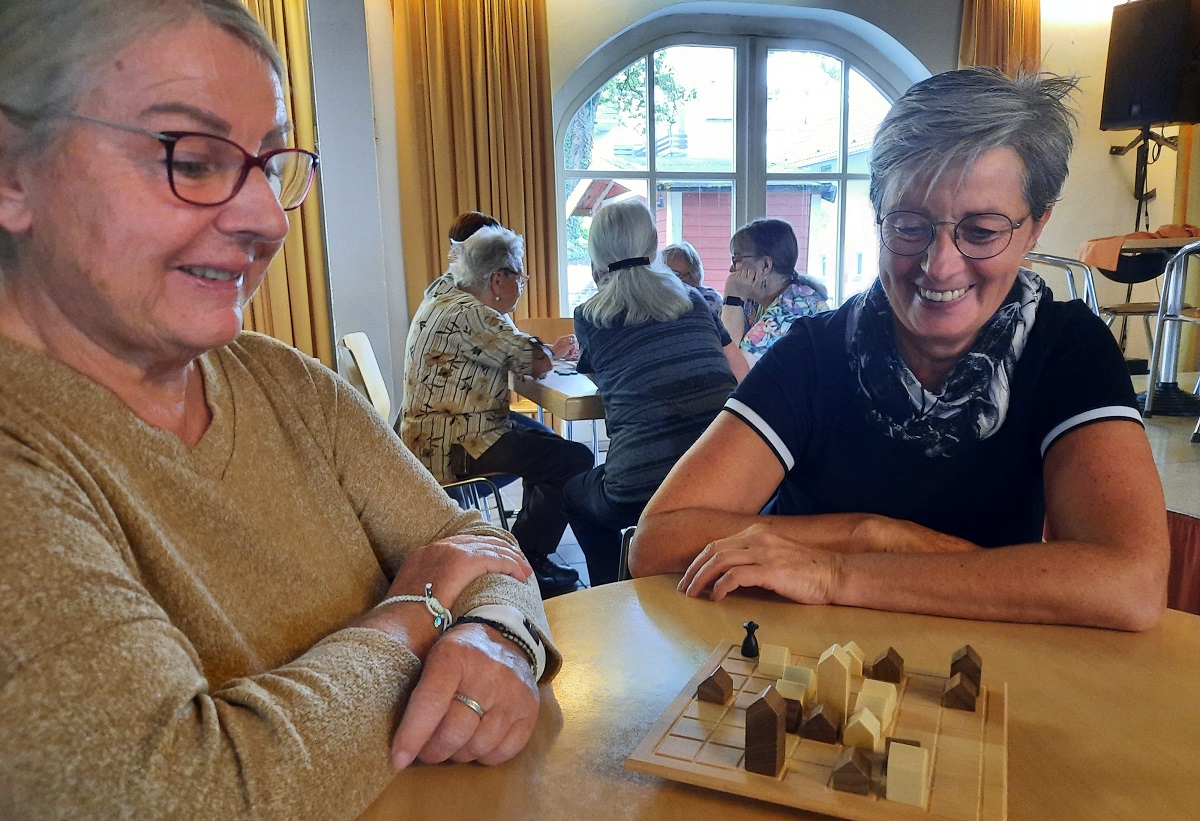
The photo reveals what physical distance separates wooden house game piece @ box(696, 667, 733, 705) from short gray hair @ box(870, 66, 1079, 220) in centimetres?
82

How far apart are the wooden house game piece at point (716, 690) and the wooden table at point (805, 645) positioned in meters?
0.07

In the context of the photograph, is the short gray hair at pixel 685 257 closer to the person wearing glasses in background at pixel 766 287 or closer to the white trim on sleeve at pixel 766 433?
the person wearing glasses in background at pixel 766 287

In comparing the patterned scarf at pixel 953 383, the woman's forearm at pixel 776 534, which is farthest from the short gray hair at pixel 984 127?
the woman's forearm at pixel 776 534

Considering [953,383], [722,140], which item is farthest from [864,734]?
[722,140]

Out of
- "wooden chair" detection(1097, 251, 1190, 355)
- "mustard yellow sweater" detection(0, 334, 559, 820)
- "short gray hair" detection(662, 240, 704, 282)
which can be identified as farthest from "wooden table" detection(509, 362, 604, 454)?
"wooden chair" detection(1097, 251, 1190, 355)

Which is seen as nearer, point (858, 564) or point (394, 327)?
point (858, 564)

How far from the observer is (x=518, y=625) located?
80 centimetres

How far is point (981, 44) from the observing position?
5.62 metres

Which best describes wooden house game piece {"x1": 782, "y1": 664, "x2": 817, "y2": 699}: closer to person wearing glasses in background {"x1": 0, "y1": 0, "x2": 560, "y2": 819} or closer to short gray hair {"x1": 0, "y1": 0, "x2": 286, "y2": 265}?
person wearing glasses in background {"x1": 0, "y1": 0, "x2": 560, "y2": 819}

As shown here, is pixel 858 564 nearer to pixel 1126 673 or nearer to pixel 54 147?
pixel 1126 673

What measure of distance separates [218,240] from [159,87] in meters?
0.13

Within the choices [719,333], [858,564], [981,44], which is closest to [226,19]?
[858,564]

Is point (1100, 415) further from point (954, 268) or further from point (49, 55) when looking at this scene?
point (49, 55)

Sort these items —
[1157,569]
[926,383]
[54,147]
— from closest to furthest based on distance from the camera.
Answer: [54,147] < [1157,569] < [926,383]
